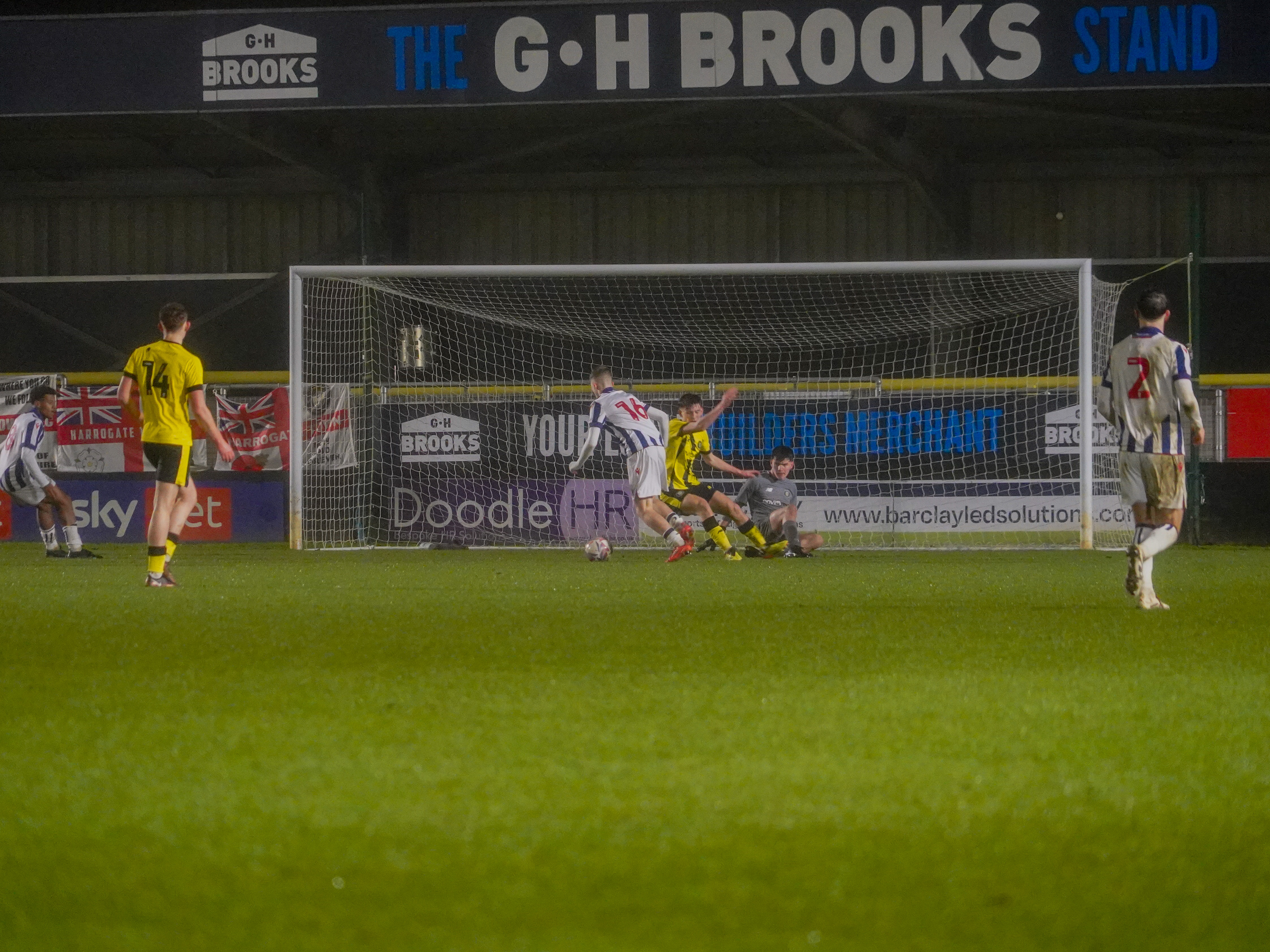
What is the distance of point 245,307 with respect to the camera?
20.6 meters

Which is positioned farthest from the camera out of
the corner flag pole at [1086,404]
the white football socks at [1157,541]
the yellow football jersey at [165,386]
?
the corner flag pole at [1086,404]

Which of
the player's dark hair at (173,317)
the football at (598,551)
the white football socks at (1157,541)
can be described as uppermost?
the player's dark hair at (173,317)

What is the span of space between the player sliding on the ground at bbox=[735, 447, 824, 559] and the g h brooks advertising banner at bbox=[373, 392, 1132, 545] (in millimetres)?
1579

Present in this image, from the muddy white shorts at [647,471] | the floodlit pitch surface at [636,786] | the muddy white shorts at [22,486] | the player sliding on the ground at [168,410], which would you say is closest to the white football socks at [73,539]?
the muddy white shorts at [22,486]

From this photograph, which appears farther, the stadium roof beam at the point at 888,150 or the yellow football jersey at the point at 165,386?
the stadium roof beam at the point at 888,150

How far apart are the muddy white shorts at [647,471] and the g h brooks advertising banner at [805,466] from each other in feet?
7.04

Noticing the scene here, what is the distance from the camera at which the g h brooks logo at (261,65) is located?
49.6ft

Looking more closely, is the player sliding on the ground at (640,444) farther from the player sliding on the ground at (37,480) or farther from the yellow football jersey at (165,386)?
the player sliding on the ground at (37,480)

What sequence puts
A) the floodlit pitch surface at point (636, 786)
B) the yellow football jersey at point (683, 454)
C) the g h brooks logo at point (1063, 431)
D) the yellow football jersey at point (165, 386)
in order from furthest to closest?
the g h brooks logo at point (1063, 431)
the yellow football jersey at point (683, 454)
the yellow football jersey at point (165, 386)
the floodlit pitch surface at point (636, 786)

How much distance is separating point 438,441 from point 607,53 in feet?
14.0

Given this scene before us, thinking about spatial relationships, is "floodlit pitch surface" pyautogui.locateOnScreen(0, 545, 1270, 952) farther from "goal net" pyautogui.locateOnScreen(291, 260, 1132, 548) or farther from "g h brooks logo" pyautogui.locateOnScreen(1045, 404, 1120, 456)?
"g h brooks logo" pyautogui.locateOnScreen(1045, 404, 1120, 456)

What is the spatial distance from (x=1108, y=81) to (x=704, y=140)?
6887 mm

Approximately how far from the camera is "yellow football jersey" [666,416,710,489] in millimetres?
12258

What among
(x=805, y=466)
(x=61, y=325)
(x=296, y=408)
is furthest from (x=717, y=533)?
(x=61, y=325)
